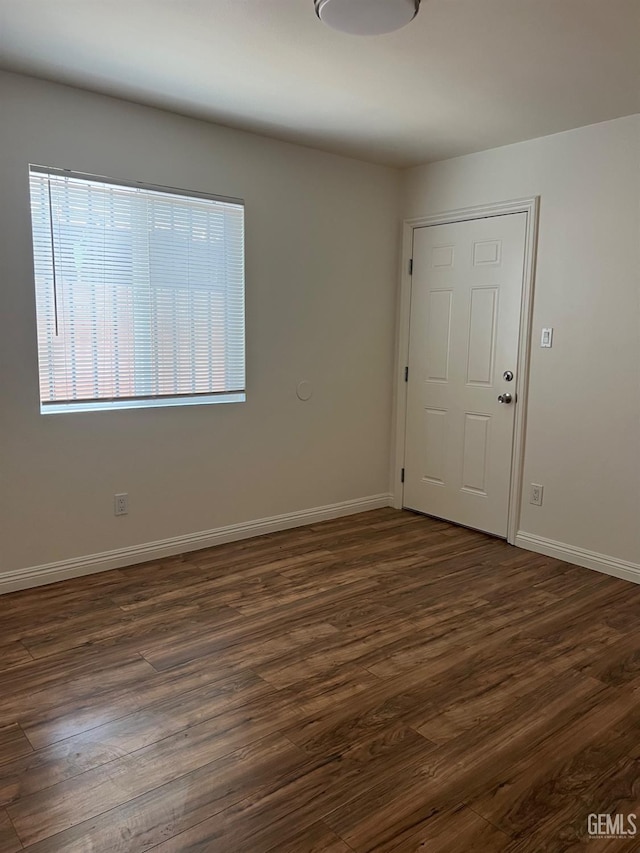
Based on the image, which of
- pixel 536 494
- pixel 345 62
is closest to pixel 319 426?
pixel 536 494

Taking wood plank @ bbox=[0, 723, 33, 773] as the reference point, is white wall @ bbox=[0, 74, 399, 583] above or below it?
above

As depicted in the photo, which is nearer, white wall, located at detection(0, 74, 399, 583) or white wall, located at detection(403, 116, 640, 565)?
white wall, located at detection(0, 74, 399, 583)

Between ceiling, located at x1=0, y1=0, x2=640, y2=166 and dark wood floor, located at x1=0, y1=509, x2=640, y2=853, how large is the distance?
2.48 m

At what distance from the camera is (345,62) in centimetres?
261

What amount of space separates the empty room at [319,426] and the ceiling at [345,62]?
20mm

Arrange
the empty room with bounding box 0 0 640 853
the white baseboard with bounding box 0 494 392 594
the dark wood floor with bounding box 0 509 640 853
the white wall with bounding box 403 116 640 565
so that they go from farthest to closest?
the white wall with bounding box 403 116 640 565, the white baseboard with bounding box 0 494 392 594, the empty room with bounding box 0 0 640 853, the dark wood floor with bounding box 0 509 640 853

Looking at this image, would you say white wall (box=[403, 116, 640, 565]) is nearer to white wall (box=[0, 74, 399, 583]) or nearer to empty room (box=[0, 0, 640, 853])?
empty room (box=[0, 0, 640, 853])

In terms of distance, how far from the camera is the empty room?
1894 mm

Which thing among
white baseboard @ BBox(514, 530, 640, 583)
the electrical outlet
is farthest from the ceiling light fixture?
white baseboard @ BBox(514, 530, 640, 583)

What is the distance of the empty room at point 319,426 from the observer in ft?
6.21

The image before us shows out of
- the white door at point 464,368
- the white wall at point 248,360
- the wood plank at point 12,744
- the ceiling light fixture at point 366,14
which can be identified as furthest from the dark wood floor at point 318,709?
the ceiling light fixture at point 366,14

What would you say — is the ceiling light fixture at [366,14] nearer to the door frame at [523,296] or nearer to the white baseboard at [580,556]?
the door frame at [523,296]

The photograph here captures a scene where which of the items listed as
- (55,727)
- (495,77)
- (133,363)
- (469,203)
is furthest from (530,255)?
(55,727)

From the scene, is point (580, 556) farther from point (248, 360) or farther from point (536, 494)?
point (248, 360)
